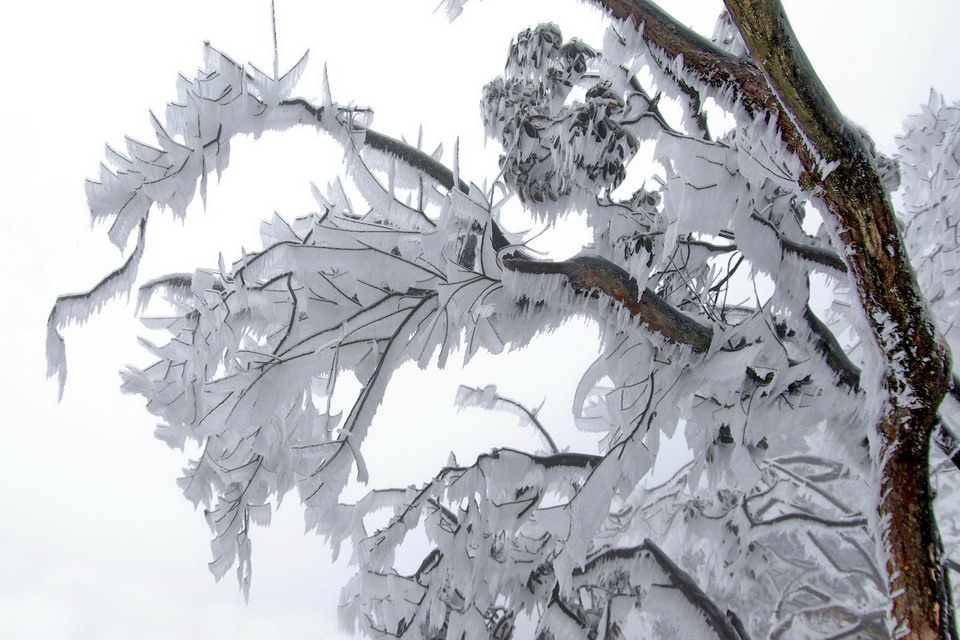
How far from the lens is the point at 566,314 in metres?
1.93

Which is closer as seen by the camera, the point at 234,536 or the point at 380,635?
the point at 234,536

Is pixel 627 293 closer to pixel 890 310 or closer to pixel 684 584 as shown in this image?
pixel 890 310

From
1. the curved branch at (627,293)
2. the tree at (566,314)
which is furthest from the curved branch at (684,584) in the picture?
the curved branch at (627,293)

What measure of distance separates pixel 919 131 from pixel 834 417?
180 inches

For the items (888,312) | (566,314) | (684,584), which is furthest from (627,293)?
(684,584)

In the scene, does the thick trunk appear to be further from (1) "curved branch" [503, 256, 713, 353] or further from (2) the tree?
(1) "curved branch" [503, 256, 713, 353]

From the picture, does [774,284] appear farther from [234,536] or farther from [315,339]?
[234,536]

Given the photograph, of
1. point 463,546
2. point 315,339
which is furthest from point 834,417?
point 315,339

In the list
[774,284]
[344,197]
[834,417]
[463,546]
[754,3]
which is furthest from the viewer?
[344,197]

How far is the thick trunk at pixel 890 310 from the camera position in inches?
50.8

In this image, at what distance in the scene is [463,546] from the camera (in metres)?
2.36

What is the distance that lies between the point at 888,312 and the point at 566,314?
90cm

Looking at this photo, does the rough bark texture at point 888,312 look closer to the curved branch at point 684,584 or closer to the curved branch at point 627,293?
the curved branch at point 627,293

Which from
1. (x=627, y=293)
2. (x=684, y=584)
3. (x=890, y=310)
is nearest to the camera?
(x=890, y=310)
